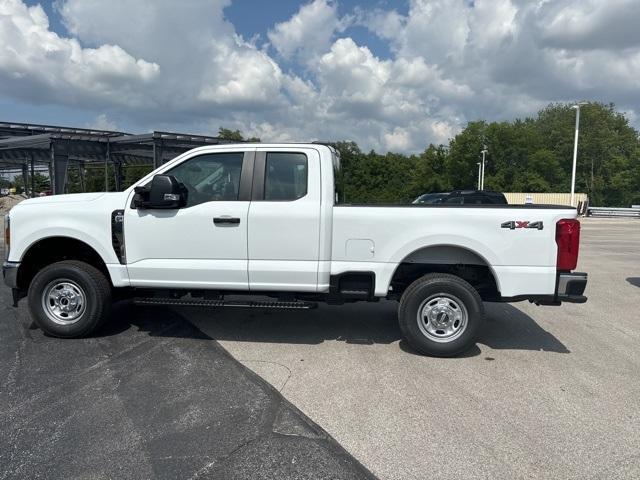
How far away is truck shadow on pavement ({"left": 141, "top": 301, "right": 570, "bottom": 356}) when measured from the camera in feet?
18.2

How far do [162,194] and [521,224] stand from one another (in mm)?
3519

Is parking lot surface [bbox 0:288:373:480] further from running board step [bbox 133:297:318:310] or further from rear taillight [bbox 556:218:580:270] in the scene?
rear taillight [bbox 556:218:580:270]

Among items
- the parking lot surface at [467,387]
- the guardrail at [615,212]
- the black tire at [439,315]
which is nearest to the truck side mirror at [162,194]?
the parking lot surface at [467,387]

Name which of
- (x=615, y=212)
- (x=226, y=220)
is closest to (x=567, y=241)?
(x=226, y=220)

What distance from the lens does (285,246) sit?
4.97 metres

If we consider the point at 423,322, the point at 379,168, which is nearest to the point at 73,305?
the point at 423,322

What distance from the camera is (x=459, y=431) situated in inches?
138

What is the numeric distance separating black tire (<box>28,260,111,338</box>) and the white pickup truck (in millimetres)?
13

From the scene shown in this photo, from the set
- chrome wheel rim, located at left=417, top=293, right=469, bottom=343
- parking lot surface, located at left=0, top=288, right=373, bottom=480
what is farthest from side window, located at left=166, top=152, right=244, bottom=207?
chrome wheel rim, located at left=417, top=293, right=469, bottom=343

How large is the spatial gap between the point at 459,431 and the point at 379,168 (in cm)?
6548

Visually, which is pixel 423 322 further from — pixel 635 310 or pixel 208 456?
pixel 635 310

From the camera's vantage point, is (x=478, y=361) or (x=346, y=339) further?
(x=346, y=339)

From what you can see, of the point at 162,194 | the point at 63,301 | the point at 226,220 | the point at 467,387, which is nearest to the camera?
the point at 467,387

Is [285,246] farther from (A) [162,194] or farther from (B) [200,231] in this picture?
(A) [162,194]
